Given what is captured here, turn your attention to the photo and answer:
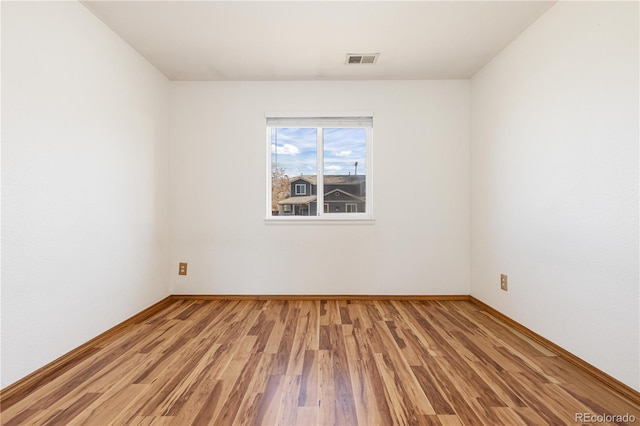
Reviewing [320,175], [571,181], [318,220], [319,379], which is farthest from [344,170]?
[319,379]

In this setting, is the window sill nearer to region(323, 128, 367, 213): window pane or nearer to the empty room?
the empty room

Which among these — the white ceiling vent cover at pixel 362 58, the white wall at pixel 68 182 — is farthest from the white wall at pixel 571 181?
the white wall at pixel 68 182

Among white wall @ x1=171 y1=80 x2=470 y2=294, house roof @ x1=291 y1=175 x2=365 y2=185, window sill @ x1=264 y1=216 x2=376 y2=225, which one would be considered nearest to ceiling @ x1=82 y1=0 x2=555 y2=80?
white wall @ x1=171 y1=80 x2=470 y2=294

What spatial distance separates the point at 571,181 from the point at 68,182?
3.30 meters

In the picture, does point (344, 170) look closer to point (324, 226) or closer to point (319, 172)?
point (319, 172)

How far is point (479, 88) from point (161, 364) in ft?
12.1

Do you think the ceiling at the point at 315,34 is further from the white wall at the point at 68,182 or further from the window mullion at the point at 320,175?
the window mullion at the point at 320,175

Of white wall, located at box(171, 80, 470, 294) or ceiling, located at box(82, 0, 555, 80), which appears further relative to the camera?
white wall, located at box(171, 80, 470, 294)

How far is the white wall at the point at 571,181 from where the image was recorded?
1.71 m

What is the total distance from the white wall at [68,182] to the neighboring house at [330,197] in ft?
4.80

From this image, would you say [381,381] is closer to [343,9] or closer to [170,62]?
[343,9]

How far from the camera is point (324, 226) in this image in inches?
137

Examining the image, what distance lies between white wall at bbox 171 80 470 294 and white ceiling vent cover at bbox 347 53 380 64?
458 millimetres

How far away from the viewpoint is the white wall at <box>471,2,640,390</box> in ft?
5.61
